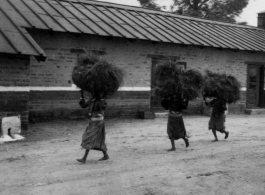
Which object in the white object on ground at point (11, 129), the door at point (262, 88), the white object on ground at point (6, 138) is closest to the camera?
the white object on ground at point (6, 138)

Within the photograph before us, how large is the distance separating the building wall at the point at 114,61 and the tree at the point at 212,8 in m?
13.3

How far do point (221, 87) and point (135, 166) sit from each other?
334 centimetres

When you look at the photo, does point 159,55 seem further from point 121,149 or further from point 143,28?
point 121,149

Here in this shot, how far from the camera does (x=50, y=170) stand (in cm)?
571

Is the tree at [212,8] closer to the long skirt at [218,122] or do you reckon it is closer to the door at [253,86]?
the door at [253,86]

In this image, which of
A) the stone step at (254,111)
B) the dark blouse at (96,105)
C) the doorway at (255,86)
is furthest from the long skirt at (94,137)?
the doorway at (255,86)

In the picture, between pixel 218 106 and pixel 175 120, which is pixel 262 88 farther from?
pixel 175 120

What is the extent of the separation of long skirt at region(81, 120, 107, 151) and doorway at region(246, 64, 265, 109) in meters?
12.5

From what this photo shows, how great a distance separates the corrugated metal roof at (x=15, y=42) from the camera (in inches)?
328

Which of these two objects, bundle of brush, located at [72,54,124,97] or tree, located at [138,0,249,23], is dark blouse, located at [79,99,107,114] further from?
tree, located at [138,0,249,23]

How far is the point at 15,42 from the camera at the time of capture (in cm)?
862

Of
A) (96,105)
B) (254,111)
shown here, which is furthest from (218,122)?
(254,111)

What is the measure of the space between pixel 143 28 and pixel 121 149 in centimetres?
732

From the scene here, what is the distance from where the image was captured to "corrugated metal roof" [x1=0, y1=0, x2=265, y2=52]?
11.3 metres
